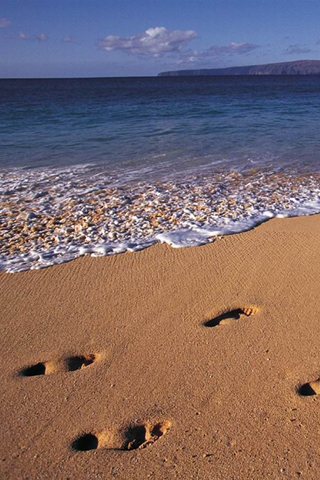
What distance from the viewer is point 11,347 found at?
3.22 metres

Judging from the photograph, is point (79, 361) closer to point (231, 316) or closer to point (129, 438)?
point (129, 438)

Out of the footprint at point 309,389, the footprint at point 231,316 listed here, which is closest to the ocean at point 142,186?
the footprint at point 231,316

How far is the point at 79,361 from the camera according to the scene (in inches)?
122

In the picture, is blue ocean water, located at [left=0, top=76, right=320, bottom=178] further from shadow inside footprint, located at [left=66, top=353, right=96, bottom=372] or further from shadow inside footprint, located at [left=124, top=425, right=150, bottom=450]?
shadow inside footprint, located at [left=124, top=425, right=150, bottom=450]

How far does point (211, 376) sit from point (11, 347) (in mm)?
1462

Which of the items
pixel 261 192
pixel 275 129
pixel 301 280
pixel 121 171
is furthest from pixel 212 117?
pixel 301 280

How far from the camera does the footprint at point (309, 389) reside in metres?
2.65

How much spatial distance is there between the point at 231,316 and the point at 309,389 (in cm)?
95

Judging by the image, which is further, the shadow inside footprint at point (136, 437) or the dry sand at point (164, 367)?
the shadow inside footprint at point (136, 437)

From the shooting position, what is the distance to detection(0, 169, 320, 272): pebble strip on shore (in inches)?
195

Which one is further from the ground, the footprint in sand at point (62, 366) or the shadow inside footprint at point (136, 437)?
the footprint in sand at point (62, 366)

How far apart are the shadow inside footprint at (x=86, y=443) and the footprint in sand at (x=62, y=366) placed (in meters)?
0.60

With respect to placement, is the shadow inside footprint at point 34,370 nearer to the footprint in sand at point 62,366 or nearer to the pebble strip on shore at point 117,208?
the footprint in sand at point 62,366

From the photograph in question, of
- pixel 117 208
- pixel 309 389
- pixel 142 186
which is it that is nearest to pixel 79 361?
pixel 309 389
